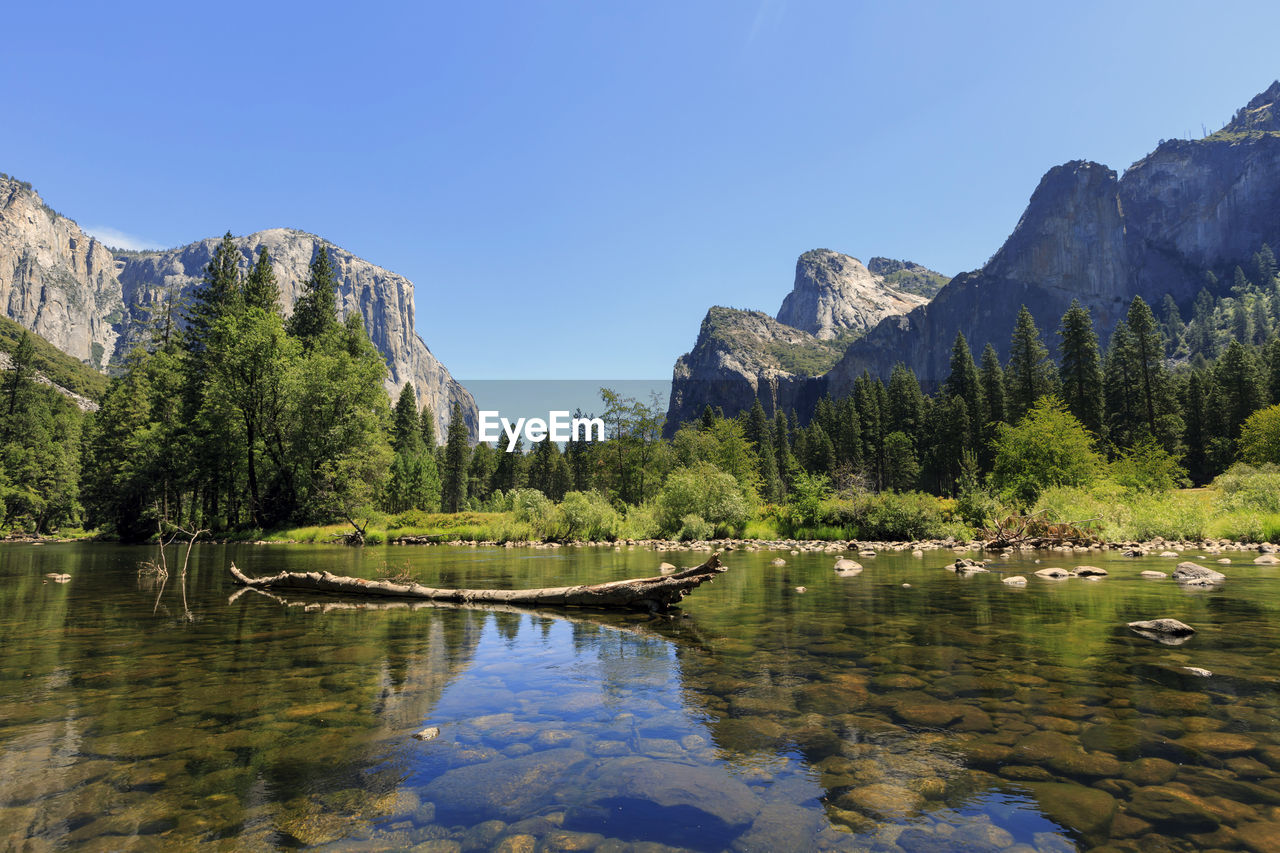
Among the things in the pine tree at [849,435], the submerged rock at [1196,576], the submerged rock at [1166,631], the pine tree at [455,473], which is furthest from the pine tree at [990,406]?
the pine tree at [455,473]

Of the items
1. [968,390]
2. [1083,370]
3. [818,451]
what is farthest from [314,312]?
[968,390]

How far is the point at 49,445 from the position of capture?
209 ft

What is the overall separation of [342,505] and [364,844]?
1559 inches

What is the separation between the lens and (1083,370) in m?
70.1

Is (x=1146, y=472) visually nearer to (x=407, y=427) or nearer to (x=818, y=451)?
(x=818, y=451)

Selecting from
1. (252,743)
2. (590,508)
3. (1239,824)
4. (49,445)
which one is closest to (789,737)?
(1239,824)

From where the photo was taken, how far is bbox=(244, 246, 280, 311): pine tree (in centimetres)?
4819

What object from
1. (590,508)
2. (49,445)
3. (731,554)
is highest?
(49,445)

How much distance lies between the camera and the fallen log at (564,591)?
35.7ft

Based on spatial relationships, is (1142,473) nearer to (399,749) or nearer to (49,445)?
(399,749)

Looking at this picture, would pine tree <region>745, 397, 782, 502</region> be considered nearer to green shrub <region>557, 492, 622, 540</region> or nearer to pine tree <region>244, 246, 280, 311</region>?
green shrub <region>557, 492, 622, 540</region>

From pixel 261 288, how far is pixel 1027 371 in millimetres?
84441

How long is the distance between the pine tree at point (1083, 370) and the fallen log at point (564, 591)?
75.4 m

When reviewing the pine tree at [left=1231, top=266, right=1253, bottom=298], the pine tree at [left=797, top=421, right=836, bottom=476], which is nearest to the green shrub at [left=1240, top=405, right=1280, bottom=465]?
the pine tree at [left=797, top=421, right=836, bottom=476]
